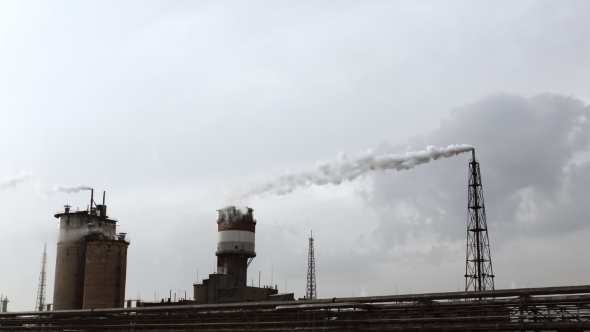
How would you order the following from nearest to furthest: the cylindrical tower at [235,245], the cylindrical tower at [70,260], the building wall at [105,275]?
1. the building wall at [105,275]
2. the cylindrical tower at [70,260]
3. the cylindrical tower at [235,245]

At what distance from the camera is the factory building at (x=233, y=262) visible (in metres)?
75.2

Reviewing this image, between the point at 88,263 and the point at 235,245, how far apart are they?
663 inches

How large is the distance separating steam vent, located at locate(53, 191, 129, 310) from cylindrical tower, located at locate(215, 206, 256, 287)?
36.9 feet

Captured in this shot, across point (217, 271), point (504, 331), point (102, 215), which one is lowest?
point (504, 331)

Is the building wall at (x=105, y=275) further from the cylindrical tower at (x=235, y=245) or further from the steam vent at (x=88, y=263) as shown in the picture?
the cylindrical tower at (x=235, y=245)

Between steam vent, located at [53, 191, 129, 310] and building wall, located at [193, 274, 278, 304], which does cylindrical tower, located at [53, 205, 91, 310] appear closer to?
steam vent, located at [53, 191, 129, 310]

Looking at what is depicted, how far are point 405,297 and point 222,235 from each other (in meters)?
46.4

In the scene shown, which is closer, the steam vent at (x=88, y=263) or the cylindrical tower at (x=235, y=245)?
the steam vent at (x=88, y=263)

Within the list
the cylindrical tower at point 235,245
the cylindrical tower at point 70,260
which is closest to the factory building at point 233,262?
the cylindrical tower at point 235,245

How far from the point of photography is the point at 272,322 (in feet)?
128

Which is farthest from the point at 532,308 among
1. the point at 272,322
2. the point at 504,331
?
the point at 272,322

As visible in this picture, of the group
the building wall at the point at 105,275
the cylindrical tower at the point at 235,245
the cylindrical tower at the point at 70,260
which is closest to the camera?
the building wall at the point at 105,275

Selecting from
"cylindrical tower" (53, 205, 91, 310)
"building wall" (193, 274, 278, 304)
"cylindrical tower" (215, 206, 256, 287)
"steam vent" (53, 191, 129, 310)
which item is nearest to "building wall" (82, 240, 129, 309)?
"steam vent" (53, 191, 129, 310)

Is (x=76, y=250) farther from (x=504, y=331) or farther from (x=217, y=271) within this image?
(x=504, y=331)
